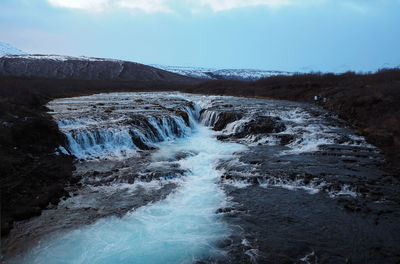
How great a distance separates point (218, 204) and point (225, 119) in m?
14.0

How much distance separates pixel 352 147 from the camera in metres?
15.1

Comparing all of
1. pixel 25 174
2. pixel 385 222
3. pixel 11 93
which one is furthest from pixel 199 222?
pixel 11 93

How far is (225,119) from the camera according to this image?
75.5 feet

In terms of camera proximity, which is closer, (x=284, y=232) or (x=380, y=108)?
(x=284, y=232)

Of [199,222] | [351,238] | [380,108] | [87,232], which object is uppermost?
[380,108]

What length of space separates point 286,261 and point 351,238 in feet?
7.02

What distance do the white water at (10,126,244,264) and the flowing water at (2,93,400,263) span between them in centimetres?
3

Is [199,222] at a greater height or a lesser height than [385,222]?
lesser

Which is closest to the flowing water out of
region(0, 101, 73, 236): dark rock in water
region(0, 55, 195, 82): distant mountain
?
region(0, 101, 73, 236): dark rock in water

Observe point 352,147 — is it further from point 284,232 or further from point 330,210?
point 284,232

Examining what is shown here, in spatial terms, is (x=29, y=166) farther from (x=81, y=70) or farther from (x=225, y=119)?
(x=81, y=70)

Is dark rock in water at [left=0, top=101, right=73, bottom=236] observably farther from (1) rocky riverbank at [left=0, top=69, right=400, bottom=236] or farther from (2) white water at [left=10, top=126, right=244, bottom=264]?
(2) white water at [left=10, top=126, right=244, bottom=264]

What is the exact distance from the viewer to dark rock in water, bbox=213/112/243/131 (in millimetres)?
22484

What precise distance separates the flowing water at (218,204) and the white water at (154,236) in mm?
29
